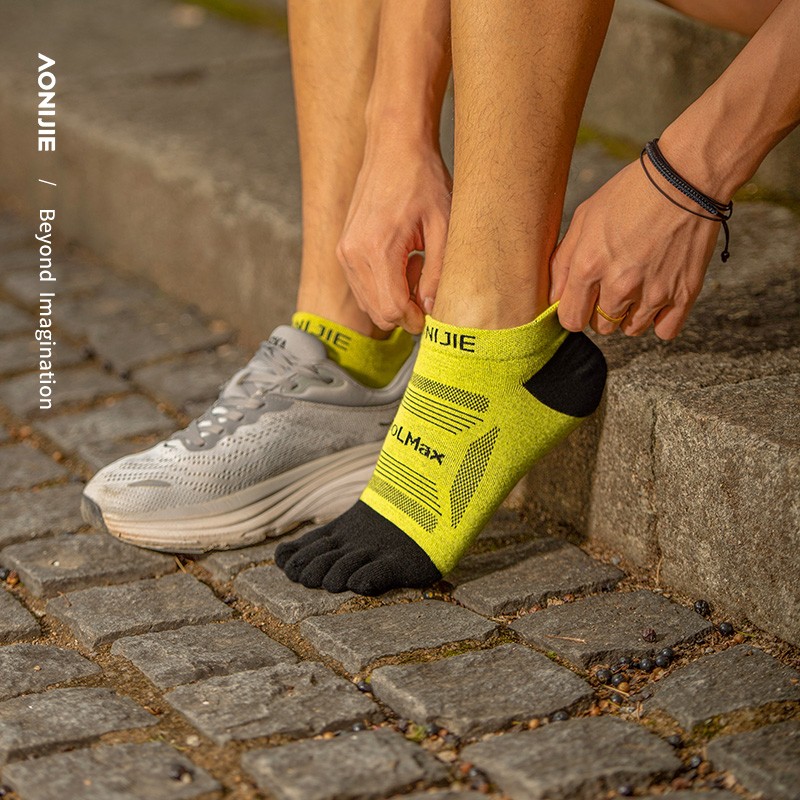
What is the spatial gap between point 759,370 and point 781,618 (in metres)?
0.39

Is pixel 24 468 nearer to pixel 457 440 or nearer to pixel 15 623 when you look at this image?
pixel 15 623

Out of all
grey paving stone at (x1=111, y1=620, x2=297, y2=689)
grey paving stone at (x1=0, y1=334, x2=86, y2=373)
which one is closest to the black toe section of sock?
grey paving stone at (x1=111, y1=620, x2=297, y2=689)

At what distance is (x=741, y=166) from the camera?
155cm

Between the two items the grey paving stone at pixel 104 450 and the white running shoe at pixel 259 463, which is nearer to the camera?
the white running shoe at pixel 259 463

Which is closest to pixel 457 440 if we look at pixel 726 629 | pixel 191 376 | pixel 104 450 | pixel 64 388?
pixel 726 629

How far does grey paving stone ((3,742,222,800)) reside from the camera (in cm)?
127

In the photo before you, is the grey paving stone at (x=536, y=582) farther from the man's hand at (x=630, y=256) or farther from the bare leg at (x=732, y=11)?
the bare leg at (x=732, y=11)

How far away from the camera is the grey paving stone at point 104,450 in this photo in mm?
2171

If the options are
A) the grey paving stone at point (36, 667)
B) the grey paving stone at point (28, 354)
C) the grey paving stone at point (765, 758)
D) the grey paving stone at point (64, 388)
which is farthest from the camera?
the grey paving stone at point (28, 354)

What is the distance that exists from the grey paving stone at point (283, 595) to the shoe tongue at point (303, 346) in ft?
1.04

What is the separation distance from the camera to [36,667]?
155 centimetres

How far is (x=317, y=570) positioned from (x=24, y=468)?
A: 0.71m

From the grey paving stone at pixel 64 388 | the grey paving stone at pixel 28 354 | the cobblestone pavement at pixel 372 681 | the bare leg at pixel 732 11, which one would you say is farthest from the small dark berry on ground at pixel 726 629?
the grey paving stone at pixel 28 354

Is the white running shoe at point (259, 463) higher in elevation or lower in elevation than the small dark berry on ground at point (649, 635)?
higher
